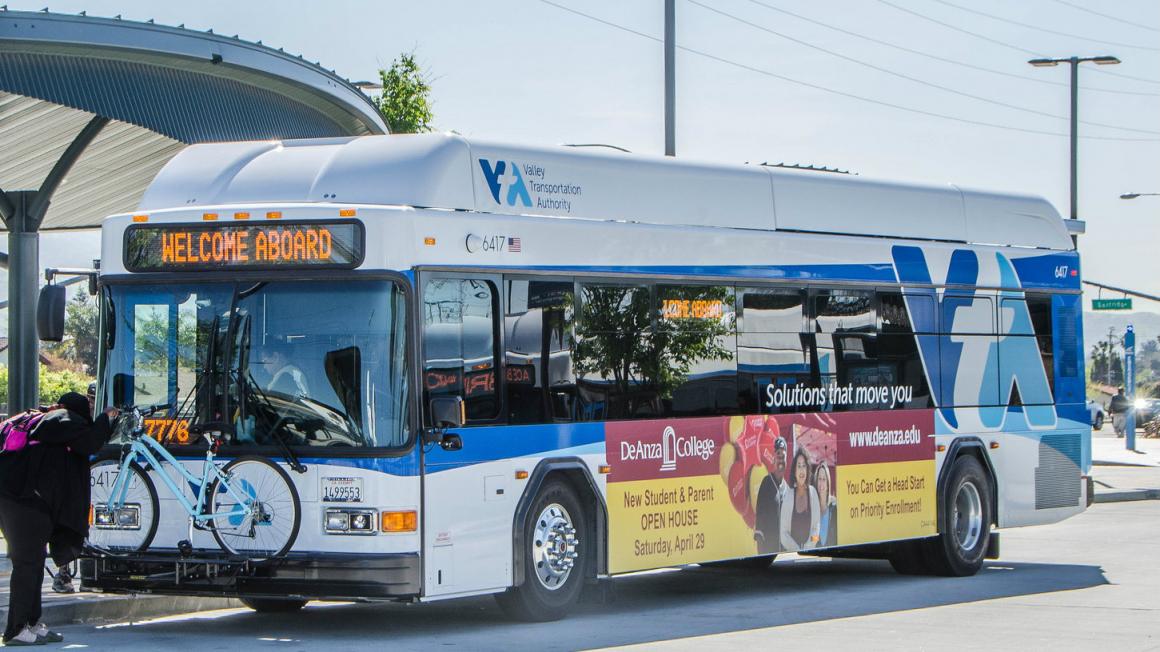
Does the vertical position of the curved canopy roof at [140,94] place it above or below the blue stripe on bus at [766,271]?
above

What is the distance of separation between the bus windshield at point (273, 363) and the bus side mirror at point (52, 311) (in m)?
0.45

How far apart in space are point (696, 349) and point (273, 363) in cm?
360

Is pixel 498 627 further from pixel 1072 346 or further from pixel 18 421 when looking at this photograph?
pixel 1072 346

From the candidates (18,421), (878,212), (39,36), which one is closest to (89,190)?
(39,36)

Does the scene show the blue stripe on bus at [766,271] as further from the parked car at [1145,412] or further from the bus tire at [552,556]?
the parked car at [1145,412]

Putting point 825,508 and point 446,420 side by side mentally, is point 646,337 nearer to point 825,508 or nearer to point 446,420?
point 446,420

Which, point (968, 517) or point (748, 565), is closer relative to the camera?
point (968, 517)

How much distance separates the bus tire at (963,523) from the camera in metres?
16.2

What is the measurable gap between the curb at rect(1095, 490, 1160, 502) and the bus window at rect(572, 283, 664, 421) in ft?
54.6

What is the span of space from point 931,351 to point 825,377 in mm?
1657

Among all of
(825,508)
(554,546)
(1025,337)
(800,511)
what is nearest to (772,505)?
(800,511)

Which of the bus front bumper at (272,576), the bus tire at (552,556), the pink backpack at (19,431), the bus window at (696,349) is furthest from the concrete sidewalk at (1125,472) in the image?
the pink backpack at (19,431)

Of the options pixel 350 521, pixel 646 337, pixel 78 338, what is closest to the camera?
pixel 350 521

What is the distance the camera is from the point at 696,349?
13.5 meters
